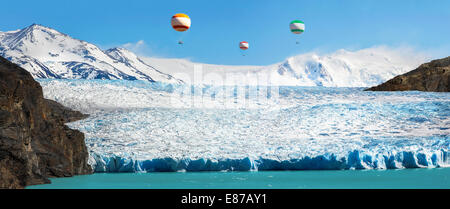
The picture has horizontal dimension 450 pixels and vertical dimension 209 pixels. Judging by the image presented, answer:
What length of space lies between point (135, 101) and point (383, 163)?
1264cm

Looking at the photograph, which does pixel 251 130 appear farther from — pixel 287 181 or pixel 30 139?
pixel 30 139

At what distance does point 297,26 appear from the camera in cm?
4994

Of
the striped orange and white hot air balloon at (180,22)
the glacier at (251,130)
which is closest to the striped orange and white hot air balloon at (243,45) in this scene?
the striped orange and white hot air balloon at (180,22)

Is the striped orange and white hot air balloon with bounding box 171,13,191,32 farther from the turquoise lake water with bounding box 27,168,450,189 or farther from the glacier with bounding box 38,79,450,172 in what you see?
the turquoise lake water with bounding box 27,168,450,189

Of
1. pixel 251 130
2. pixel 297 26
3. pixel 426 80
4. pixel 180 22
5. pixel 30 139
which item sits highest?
pixel 297 26

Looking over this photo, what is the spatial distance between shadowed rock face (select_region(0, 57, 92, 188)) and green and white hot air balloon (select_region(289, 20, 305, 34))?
119 ft

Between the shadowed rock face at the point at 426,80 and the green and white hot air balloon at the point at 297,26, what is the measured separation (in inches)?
433

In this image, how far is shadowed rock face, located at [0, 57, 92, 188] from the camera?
35.3ft

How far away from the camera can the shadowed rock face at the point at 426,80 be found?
37844 mm

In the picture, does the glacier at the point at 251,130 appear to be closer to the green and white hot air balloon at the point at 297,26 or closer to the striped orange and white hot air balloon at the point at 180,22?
the striped orange and white hot air balloon at the point at 180,22

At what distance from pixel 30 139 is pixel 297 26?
131ft

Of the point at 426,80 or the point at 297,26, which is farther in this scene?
the point at 297,26

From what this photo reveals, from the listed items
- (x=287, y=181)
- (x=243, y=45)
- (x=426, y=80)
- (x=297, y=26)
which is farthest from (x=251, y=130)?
(x=243, y=45)
